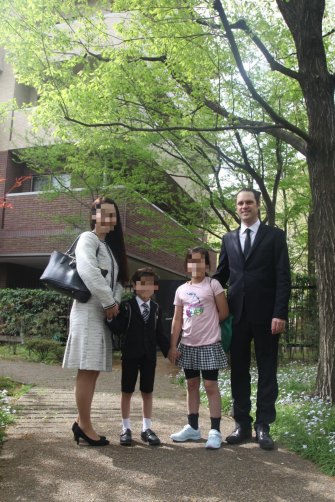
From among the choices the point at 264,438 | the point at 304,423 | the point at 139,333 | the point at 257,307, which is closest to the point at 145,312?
the point at 139,333

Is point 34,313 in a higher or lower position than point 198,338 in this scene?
higher

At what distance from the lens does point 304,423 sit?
3.96 m

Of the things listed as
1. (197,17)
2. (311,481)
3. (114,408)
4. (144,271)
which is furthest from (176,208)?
(311,481)

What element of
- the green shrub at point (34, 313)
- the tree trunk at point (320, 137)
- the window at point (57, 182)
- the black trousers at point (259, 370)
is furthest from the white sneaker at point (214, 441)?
the window at point (57, 182)

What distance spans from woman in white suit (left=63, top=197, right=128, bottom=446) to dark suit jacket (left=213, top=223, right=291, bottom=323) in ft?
3.24

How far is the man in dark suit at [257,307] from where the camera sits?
359 centimetres

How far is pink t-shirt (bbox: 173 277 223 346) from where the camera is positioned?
12.1 ft

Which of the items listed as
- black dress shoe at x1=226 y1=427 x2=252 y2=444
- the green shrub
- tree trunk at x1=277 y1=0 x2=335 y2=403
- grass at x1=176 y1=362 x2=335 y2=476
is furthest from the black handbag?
the green shrub

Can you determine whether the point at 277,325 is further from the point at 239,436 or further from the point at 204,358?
the point at 239,436

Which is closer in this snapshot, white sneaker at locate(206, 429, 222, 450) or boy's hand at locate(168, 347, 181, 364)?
white sneaker at locate(206, 429, 222, 450)

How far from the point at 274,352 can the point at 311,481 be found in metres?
1.00

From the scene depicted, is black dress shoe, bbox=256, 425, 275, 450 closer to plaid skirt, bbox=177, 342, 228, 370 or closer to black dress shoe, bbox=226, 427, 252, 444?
black dress shoe, bbox=226, 427, 252, 444

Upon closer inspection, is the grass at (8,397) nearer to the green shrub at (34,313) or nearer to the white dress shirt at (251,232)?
the white dress shirt at (251,232)

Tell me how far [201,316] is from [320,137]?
2.82 metres
